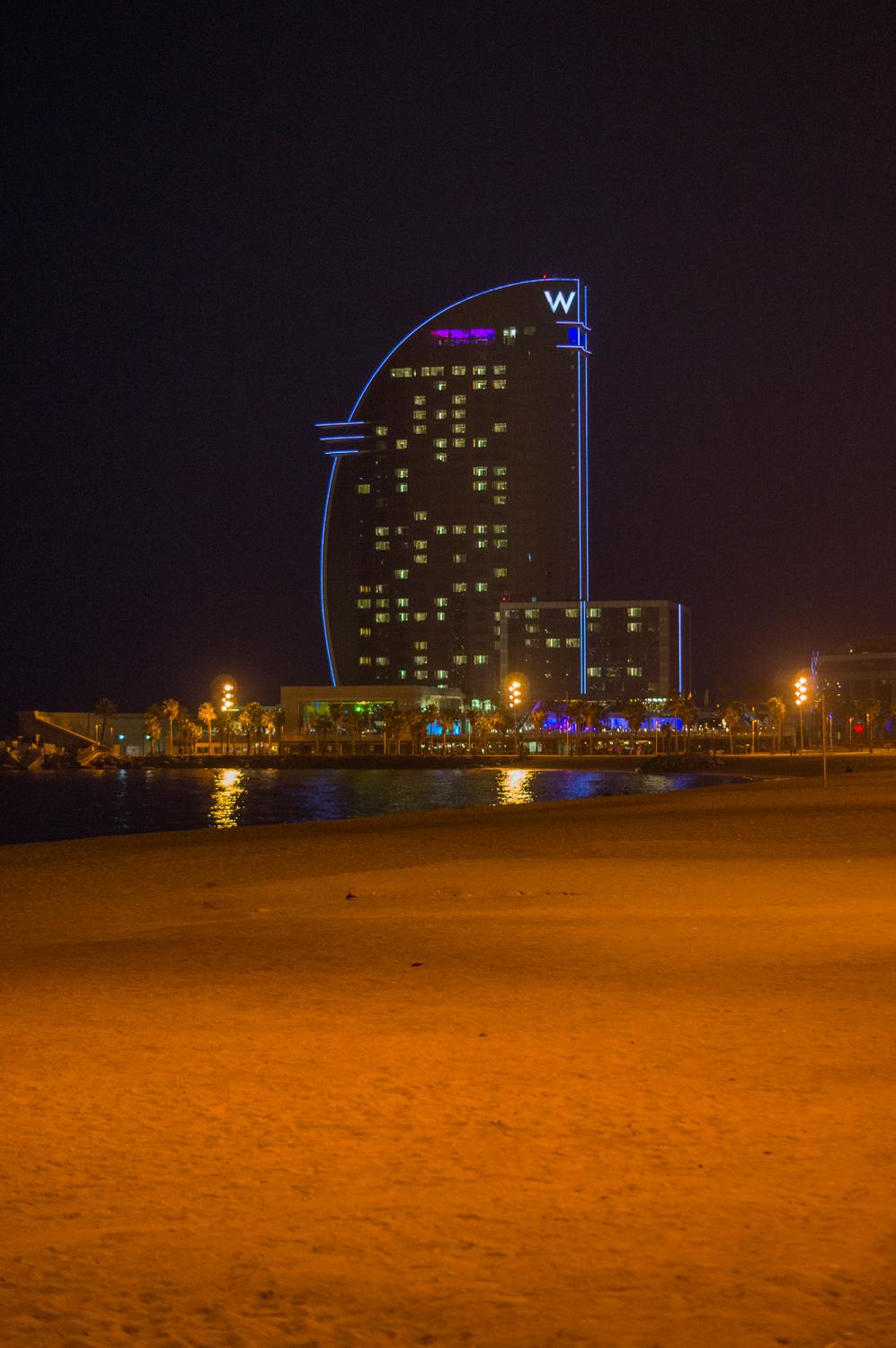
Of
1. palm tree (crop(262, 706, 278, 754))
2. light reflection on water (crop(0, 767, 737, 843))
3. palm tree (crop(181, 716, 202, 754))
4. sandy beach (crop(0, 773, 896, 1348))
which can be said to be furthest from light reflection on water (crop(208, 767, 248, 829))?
palm tree (crop(181, 716, 202, 754))

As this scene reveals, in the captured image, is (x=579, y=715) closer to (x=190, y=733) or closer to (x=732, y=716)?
(x=732, y=716)

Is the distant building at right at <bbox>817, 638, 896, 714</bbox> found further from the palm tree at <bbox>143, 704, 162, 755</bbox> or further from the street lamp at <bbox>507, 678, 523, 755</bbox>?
the palm tree at <bbox>143, 704, 162, 755</bbox>

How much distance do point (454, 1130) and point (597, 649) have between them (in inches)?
7478

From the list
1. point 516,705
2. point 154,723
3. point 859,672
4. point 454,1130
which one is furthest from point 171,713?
point 454,1130

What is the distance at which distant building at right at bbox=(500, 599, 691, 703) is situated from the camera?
19388 cm

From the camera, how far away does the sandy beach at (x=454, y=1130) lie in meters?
4.57

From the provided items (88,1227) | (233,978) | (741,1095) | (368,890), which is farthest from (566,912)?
(88,1227)

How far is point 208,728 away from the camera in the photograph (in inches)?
6959

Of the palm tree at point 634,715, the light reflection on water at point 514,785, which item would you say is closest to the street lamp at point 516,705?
the palm tree at point 634,715

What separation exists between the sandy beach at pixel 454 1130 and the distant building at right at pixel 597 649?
589 ft

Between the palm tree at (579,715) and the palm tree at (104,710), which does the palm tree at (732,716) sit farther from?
the palm tree at (104,710)

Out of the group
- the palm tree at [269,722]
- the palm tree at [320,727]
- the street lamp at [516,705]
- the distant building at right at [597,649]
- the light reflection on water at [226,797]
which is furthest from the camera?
the distant building at right at [597,649]

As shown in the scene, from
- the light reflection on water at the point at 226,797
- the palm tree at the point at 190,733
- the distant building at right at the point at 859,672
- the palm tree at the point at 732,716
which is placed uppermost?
the distant building at right at the point at 859,672

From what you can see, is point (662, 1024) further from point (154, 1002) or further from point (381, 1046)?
point (154, 1002)
